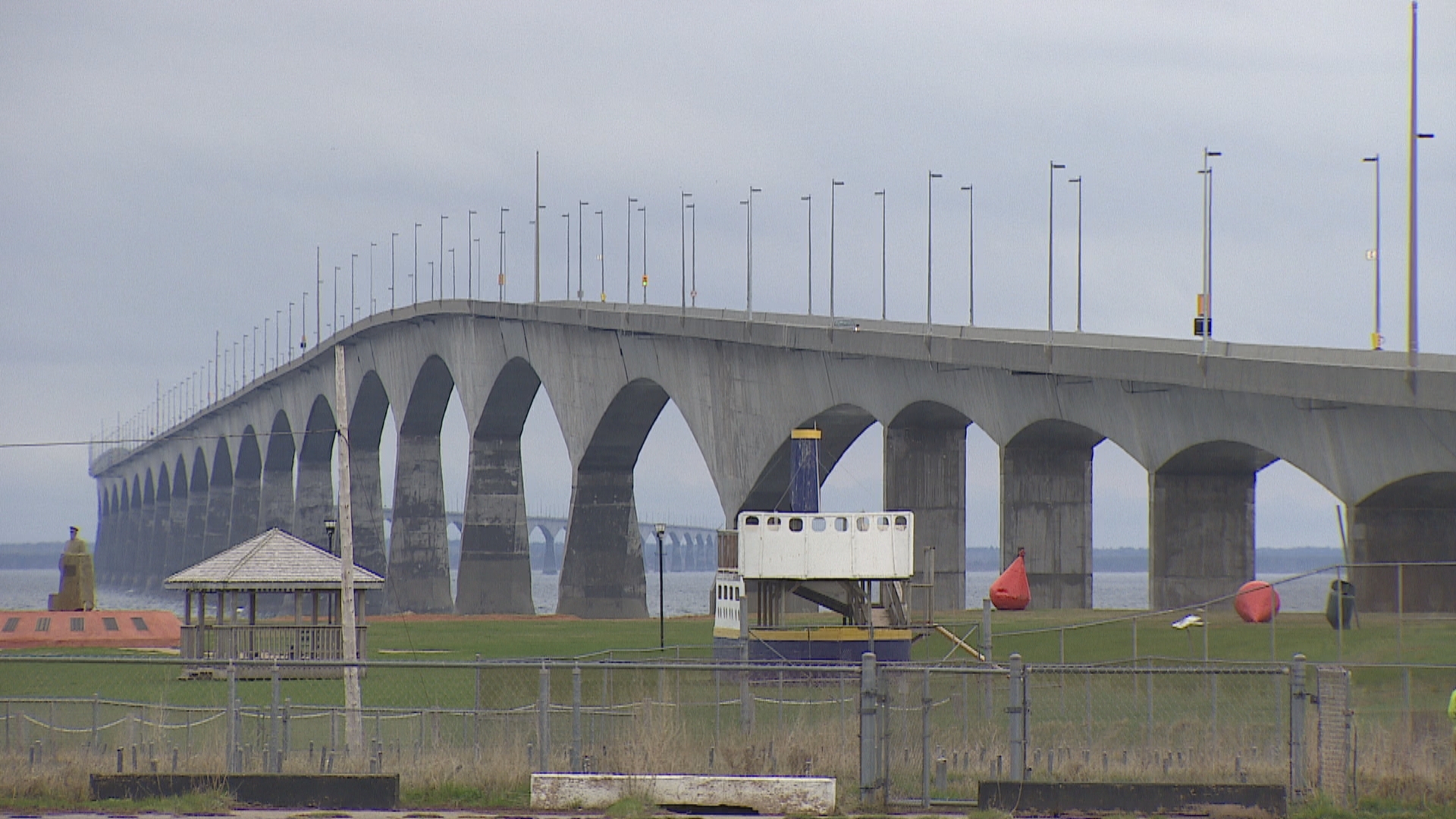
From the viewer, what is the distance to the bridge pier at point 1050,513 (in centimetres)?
5397

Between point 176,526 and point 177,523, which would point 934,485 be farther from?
point 176,526

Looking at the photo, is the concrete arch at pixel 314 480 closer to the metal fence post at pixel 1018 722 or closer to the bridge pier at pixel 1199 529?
the bridge pier at pixel 1199 529

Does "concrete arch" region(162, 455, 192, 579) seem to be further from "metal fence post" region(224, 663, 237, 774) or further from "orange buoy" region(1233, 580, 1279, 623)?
"metal fence post" region(224, 663, 237, 774)

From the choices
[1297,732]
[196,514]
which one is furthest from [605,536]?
[196,514]

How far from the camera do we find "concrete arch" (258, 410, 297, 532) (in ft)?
454

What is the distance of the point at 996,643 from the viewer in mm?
43312

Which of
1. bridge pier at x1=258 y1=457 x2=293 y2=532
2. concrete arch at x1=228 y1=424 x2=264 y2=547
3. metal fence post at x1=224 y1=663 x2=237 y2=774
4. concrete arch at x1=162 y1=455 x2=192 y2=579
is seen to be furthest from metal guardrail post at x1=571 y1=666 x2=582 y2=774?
concrete arch at x1=162 y1=455 x2=192 y2=579

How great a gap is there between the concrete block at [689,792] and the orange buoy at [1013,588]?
107 ft

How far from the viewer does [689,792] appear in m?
18.8

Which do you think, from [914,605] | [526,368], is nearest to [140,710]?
[914,605]

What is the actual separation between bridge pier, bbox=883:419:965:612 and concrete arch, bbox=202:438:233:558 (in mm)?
107279

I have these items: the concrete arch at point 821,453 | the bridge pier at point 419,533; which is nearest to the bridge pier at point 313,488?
the bridge pier at point 419,533

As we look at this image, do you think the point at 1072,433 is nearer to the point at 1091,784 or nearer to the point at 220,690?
the point at 220,690

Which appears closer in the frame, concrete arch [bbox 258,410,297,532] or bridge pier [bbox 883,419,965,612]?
bridge pier [bbox 883,419,965,612]
